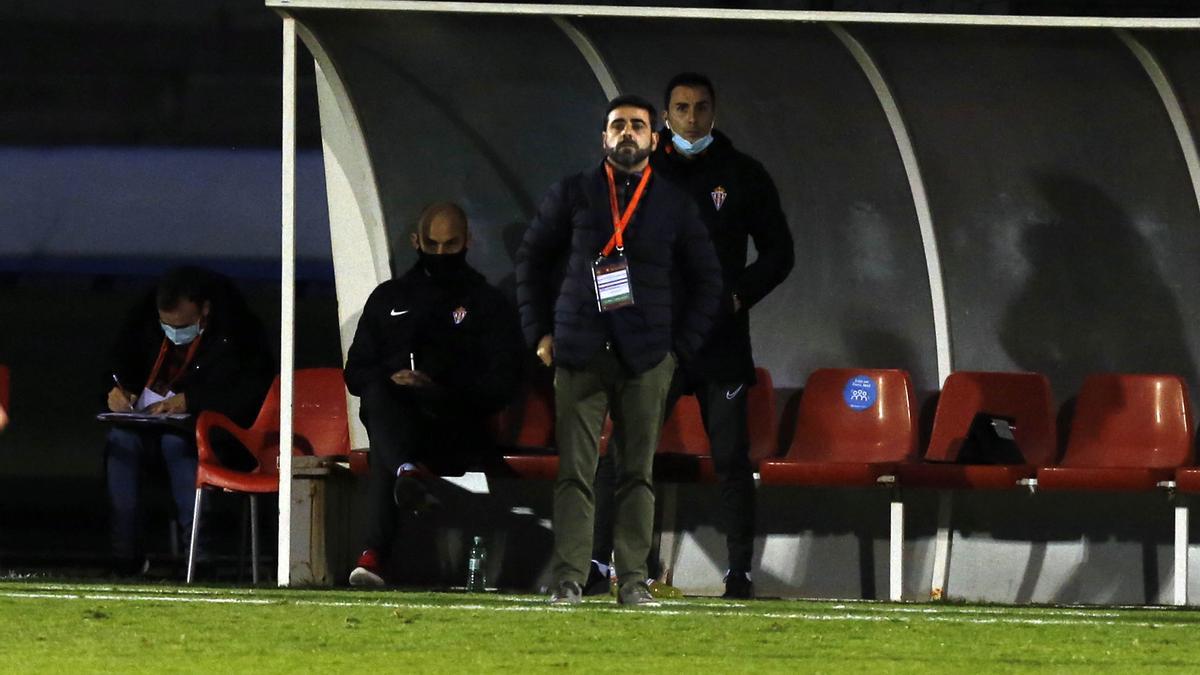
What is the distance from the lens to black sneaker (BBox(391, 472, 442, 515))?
29.7 feet

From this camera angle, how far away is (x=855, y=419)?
10031mm

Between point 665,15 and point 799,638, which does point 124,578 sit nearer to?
point 665,15

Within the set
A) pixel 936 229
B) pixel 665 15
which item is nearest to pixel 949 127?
pixel 936 229

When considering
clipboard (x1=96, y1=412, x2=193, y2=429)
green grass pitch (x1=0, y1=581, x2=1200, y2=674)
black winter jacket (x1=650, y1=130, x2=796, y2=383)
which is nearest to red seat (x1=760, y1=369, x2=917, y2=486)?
black winter jacket (x1=650, y1=130, x2=796, y2=383)

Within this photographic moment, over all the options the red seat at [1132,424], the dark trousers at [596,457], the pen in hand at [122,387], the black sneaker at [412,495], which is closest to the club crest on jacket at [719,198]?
the dark trousers at [596,457]

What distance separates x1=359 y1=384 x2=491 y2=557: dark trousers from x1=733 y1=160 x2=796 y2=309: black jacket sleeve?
4.16 feet

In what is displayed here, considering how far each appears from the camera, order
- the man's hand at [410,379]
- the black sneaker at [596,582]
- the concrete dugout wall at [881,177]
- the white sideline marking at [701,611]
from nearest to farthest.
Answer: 1. the white sideline marking at [701,611]
2. the black sneaker at [596,582]
3. the man's hand at [410,379]
4. the concrete dugout wall at [881,177]

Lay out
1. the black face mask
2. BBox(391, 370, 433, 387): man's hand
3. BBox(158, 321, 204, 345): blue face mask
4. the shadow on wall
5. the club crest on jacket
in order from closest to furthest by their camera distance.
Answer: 1. the club crest on jacket
2. BBox(391, 370, 433, 387): man's hand
3. the black face mask
4. the shadow on wall
5. BBox(158, 321, 204, 345): blue face mask

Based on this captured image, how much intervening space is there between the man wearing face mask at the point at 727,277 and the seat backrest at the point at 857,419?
944 mm

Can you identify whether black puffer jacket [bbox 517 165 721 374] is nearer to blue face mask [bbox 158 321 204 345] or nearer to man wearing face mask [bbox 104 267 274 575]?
man wearing face mask [bbox 104 267 274 575]

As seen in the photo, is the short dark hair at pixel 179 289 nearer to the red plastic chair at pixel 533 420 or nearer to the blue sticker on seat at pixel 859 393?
the red plastic chair at pixel 533 420

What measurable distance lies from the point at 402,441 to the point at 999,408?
2.50 metres

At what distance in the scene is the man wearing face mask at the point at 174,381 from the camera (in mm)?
10242

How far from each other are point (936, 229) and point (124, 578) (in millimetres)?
3656
